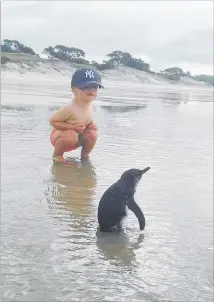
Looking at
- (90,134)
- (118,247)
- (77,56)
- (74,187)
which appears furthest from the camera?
(77,56)

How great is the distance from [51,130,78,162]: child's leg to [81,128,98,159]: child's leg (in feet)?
0.45

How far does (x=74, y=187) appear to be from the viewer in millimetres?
5332

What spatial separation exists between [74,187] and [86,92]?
143 centimetres

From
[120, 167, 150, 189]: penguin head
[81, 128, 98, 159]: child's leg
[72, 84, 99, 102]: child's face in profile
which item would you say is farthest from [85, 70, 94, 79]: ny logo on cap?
[120, 167, 150, 189]: penguin head

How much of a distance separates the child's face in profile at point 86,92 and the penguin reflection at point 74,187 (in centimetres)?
77

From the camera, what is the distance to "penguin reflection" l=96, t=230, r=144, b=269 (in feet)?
10.9

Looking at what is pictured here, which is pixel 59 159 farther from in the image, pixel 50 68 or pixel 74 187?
pixel 50 68

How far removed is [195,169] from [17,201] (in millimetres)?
2594

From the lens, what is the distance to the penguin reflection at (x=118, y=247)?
3.31 metres

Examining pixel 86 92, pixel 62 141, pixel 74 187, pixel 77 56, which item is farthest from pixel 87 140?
pixel 77 56

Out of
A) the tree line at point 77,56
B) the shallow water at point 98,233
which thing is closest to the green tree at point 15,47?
the tree line at point 77,56

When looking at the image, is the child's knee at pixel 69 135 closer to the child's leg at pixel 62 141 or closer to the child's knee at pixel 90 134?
the child's leg at pixel 62 141

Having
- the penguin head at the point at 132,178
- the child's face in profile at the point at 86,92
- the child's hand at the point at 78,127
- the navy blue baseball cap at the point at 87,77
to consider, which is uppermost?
the navy blue baseball cap at the point at 87,77

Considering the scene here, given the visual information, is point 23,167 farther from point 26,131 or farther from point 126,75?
point 126,75
